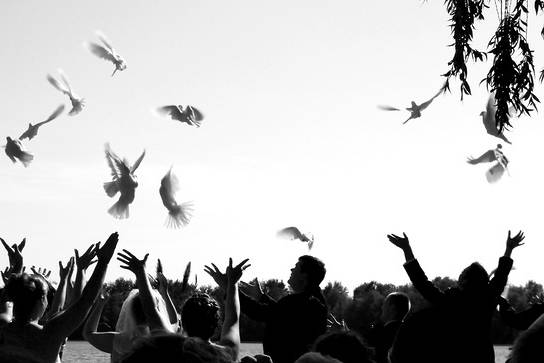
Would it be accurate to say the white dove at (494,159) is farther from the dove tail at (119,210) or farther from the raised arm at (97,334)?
the raised arm at (97,334)

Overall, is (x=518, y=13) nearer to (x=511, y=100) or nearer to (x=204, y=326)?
(x=511, y=100)

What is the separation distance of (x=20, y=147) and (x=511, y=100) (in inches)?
252

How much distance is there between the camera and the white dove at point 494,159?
35.8 feet

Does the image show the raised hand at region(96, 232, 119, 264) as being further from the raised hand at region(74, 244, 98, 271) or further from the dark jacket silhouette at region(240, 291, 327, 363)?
the dark jacket silhouette at region(240, 291, 327, 363)

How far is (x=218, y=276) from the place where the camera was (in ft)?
18.1

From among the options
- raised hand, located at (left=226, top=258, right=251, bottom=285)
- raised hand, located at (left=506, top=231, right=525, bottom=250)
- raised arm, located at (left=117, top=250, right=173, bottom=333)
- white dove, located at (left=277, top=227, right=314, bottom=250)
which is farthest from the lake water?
raised arm, located at (left=117, top=250, right=173, bottom=333)

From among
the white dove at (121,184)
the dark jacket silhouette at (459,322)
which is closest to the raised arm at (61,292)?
the dark jacket silhouette at (459,322)

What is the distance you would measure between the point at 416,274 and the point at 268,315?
41.2 inches

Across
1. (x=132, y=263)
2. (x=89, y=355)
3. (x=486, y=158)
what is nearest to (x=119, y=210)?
(x=486, y=158)

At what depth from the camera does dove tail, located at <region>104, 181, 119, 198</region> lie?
440 inches

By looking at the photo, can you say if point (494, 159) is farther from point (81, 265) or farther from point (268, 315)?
point (81, 265)

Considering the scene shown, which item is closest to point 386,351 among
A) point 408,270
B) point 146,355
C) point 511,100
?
point 408,270

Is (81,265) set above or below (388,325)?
below

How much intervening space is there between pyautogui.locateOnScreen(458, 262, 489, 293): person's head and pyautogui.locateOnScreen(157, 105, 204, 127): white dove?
20.2 feet
